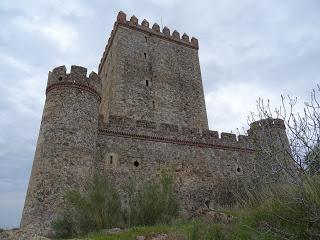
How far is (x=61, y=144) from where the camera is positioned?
12.3 m

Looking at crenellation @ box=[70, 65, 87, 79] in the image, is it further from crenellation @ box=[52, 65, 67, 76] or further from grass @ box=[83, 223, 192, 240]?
grass @ box=[83, 223, 192, 240]

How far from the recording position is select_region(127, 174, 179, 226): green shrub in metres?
9.76

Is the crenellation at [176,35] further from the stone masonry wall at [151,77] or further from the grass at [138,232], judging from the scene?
the grass at [138,232]

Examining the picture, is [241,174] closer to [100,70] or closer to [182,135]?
[182,135]

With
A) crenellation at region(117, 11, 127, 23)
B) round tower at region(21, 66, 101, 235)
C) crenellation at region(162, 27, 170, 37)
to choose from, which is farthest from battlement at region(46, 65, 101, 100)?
crenellation at region(162, 27, 170, 37)

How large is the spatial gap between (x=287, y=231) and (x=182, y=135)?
34.3ft

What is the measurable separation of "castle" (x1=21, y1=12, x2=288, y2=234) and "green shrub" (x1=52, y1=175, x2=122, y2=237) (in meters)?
1.21

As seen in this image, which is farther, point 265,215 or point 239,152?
point 239,152

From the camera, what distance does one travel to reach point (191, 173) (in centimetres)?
1545

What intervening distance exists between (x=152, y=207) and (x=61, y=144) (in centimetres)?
466

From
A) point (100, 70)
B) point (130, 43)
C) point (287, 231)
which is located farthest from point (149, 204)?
point (100, 70)

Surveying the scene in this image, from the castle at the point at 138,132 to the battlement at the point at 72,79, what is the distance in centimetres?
4

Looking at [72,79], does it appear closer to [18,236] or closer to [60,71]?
[60,71]

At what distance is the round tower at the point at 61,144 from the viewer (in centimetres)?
1120
